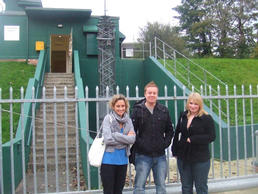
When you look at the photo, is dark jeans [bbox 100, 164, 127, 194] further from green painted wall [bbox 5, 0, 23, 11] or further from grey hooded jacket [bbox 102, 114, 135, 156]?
green painted wall [bbox 5, 0, 23, 11]

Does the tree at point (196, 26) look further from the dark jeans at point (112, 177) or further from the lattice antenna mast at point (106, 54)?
the dark jeans at point (112, 177)

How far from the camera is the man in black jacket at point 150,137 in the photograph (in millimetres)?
3686

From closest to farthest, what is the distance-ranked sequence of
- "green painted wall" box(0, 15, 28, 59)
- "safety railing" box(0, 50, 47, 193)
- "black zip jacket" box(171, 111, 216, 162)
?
"black zip jacket" box(171, 111, 216, 162) < "safety railing" box(0, 50, 47, 193) < "green painted wall" box(0, 15, 28, 59)

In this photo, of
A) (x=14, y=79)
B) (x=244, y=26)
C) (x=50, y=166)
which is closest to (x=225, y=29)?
(x=244, y=26)

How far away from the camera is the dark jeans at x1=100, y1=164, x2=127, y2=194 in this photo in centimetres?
345

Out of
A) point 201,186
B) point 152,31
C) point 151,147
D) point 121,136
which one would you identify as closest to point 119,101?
point 121,136

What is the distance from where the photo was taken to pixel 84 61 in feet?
53.3

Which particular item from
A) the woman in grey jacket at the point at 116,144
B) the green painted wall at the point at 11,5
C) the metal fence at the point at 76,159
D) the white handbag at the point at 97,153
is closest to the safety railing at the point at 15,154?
the metal fence at the point at 76,159

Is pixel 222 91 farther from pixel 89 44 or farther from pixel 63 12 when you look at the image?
pixel 63 12

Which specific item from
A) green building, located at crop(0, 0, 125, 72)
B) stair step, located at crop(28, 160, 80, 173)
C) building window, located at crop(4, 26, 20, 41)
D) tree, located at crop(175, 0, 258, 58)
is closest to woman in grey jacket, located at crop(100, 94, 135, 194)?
stair step, located at crop(28, 160, 80, 173)

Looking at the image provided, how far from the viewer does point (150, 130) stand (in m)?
3.69

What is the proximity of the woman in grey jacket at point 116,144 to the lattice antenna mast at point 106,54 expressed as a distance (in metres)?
11.6

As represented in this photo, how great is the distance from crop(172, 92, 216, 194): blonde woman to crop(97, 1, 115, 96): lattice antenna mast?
11454 millimetres

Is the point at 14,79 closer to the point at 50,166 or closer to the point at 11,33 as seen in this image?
the point at 11,33
